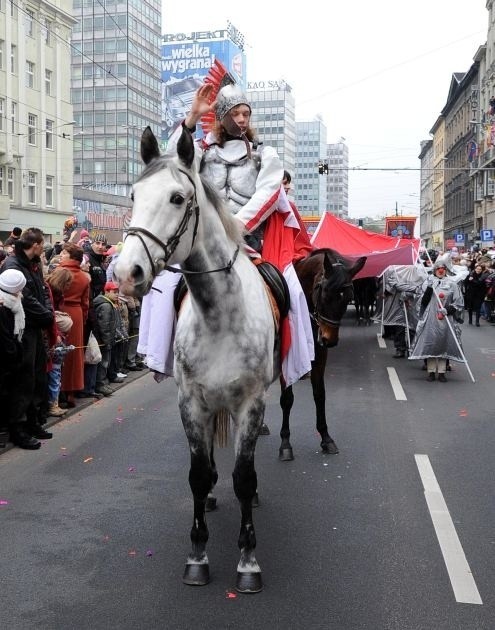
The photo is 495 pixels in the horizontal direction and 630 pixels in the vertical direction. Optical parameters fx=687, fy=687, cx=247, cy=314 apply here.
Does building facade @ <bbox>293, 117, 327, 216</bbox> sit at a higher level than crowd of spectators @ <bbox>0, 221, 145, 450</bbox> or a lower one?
higher

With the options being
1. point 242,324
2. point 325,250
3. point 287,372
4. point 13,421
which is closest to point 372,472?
point 287,372

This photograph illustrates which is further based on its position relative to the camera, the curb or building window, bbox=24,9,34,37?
building window, bbox=24,9,34,37

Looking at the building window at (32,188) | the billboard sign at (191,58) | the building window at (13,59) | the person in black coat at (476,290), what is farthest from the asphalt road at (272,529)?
the billboard sign at (191,58)

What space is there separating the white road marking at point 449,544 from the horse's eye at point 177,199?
8.78ft

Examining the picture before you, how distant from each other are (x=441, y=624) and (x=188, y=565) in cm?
147

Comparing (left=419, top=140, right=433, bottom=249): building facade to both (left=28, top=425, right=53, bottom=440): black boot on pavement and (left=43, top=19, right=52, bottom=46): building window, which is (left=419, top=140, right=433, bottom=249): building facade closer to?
(left=43, top=19, right=52, bottom=46): building window

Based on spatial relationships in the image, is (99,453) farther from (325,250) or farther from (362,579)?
(362,579)

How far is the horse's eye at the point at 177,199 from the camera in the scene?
10.8ft

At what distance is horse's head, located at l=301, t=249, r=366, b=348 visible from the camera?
6.65 m

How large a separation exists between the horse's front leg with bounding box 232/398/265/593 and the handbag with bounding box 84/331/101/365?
215 inches

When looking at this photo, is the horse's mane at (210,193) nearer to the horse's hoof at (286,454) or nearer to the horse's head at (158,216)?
the horse's head at (158,216)

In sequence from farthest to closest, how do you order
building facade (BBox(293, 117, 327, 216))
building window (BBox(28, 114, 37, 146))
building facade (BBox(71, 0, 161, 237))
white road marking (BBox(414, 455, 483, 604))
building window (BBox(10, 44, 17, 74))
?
building facade (BBox(293, 117, 327, 216)) → building facade (BBox(71, 0, 161, 237)) → building window (BBox(28, 114, 37, 146)) → building window (BBox(10, 44, 17, 74)) → white road marking (BBox(414, 455, 483, 604))

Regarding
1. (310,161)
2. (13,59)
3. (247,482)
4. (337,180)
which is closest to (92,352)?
(247,482)

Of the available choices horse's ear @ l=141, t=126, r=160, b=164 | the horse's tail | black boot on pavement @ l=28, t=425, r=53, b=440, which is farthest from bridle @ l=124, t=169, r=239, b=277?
black boot on pavement @ l=28, t=425, r=53, b=440
